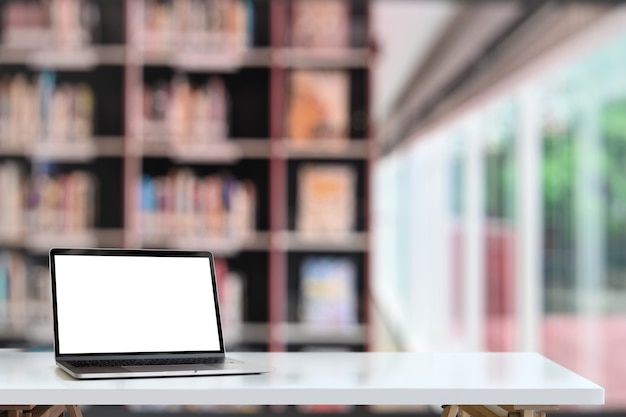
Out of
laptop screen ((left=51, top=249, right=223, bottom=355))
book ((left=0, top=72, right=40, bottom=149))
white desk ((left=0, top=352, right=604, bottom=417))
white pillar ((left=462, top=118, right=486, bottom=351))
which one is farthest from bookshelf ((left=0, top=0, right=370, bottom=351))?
white desk ((left=0, top=352, right=604, bottom=417))

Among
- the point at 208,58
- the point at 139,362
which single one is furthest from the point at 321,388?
the point at 208,58

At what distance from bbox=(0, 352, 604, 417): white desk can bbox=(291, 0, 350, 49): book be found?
3083mm

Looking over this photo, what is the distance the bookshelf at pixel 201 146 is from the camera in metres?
4.62

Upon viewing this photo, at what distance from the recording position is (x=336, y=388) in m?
1.68

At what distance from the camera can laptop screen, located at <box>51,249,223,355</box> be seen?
6.22 ft

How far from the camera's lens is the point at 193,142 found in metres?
4.64

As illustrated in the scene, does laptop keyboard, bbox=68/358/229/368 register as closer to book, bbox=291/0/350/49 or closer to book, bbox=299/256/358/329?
book, bbox=299/256/358/329

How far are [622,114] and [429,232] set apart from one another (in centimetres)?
521

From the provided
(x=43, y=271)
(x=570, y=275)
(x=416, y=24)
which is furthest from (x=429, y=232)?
(x=43, y=271)

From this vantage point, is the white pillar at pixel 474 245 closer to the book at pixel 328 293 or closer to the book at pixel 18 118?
the book at pixel 328 293

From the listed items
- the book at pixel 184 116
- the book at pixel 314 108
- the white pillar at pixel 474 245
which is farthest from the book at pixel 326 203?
the white pillar at pixel 474 245

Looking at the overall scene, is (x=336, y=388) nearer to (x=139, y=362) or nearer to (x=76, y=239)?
(x=139, y=362)

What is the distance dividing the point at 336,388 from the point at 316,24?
11.0ft

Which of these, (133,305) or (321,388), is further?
(133,305)
